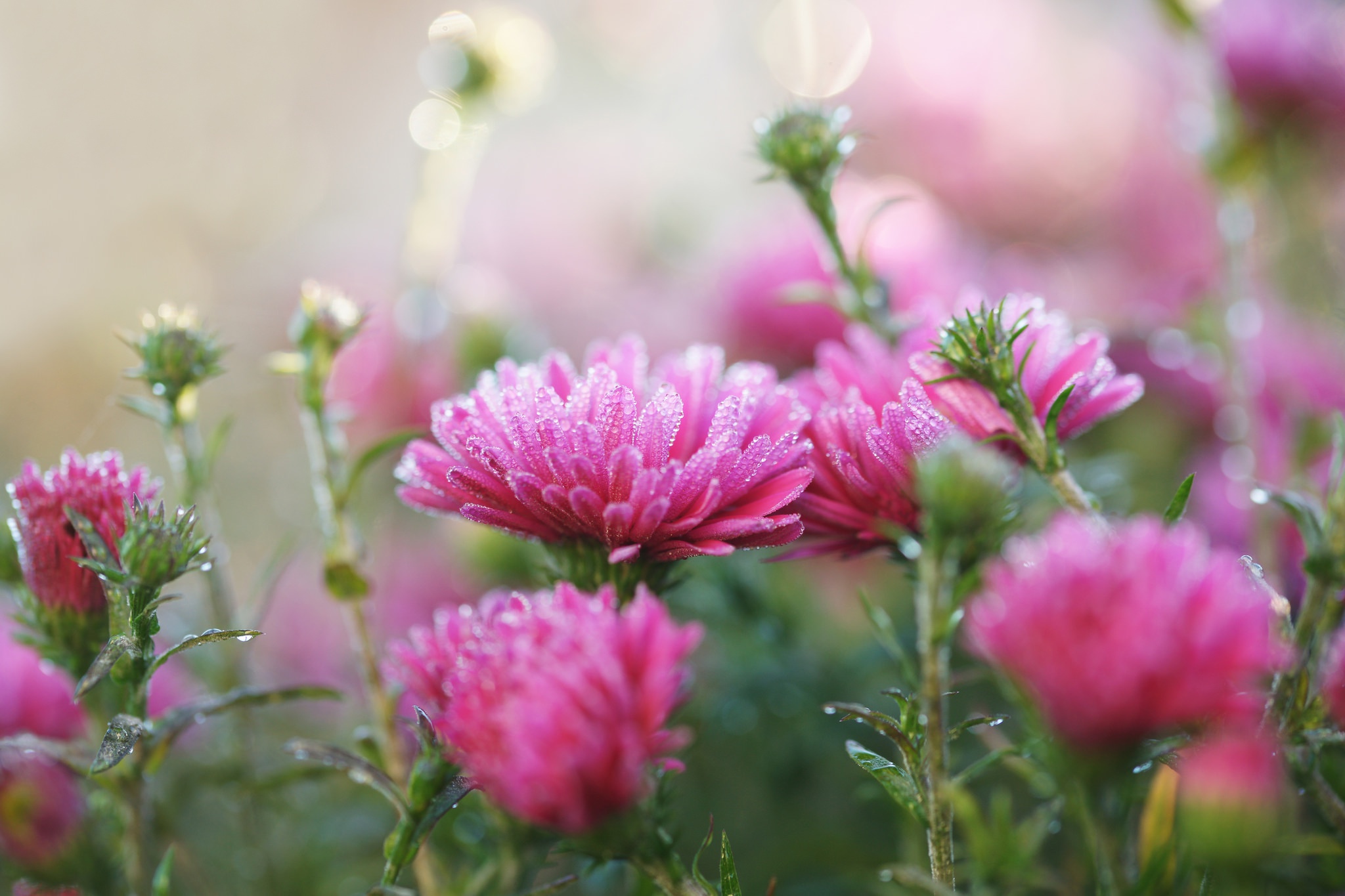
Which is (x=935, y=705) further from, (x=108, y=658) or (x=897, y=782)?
(x=108, y=658)

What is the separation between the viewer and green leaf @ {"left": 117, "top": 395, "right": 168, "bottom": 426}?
402 millimetres

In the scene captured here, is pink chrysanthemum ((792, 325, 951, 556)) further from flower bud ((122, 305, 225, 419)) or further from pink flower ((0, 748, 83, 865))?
pink flower ((0, 748, 83, 865))

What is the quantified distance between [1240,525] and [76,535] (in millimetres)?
559

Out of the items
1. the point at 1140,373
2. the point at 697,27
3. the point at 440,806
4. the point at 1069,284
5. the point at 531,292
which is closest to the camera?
the point at 440,806

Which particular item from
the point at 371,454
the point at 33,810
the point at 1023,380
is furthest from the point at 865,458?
the point at 33,810

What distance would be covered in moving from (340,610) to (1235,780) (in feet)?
2.25

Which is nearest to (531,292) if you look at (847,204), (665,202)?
(665,202)

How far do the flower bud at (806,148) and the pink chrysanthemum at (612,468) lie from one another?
12 centimetres

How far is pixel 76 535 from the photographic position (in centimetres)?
36

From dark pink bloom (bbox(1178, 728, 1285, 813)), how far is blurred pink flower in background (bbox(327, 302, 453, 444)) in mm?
569

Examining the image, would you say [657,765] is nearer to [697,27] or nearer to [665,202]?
[665,202]

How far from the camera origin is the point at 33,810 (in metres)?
0.44

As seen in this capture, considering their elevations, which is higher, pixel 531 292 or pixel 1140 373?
pixel 531 292

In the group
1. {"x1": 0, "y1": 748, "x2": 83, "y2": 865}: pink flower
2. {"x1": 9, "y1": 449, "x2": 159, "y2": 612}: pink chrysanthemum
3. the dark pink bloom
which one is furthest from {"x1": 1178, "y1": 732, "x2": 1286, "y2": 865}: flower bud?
{"x1": 0, "y1": 748, "x2": 83, "y2": 865}: pink flower
